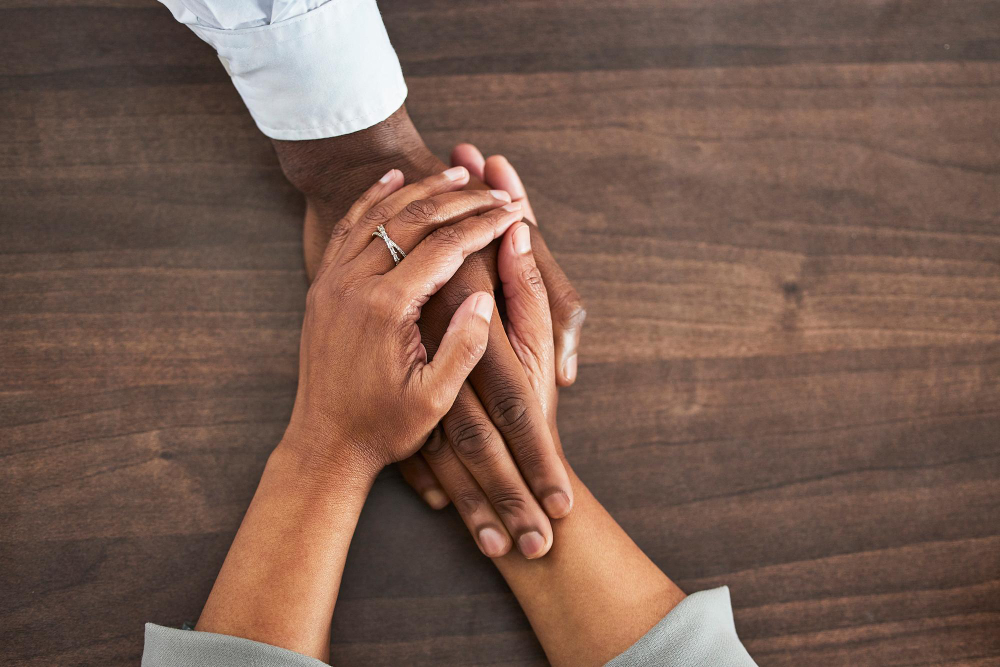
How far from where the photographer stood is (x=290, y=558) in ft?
1.89

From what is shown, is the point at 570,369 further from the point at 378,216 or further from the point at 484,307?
the point at 378,216

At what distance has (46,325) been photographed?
27.2 inches

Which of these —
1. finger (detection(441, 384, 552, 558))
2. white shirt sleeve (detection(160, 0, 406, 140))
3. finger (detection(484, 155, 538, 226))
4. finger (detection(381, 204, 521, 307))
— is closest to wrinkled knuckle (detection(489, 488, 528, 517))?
finger (detection(441, 384, 552, 558))

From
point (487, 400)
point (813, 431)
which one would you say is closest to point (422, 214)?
point (487, 400)

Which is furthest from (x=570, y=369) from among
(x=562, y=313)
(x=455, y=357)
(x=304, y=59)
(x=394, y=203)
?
(x=304, y=59)

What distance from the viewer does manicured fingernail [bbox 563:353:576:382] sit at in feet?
2.28

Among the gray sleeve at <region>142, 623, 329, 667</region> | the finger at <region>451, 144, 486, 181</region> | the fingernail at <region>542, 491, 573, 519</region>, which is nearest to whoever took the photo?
the gray sleeve at <region>142, 623, 329, 667</region>

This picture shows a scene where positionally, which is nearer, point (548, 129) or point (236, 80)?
point (236, 80)

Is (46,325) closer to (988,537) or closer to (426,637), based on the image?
(426,637)

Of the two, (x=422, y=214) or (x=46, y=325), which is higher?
(x=422, y=214)

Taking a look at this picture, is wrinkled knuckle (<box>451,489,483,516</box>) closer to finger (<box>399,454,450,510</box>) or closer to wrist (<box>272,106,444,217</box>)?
finger (<box>399,454,450,510</box>)

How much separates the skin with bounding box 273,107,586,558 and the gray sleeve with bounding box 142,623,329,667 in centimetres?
21

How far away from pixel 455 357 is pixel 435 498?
18 cm

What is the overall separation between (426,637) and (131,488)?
0.37m
